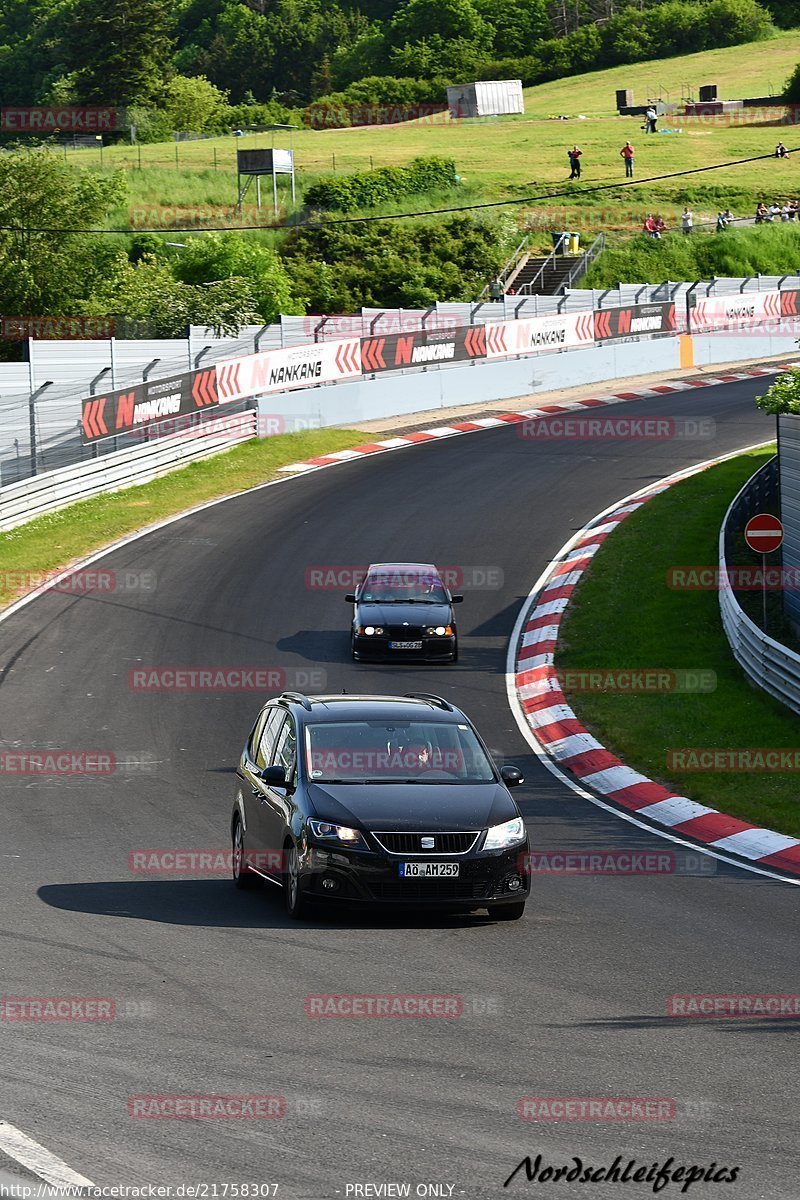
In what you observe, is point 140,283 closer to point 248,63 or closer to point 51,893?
point 51,893

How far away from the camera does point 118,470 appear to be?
34.8 m

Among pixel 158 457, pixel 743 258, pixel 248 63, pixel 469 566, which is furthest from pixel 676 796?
pixel 248 63

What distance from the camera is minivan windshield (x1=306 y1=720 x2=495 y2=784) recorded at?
1187 centimetres

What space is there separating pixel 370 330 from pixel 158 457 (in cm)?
1385

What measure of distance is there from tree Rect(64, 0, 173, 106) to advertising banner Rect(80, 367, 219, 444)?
109 metres

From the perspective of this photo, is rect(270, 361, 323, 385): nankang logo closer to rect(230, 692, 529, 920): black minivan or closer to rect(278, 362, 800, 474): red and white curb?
rect(278, 362, 800, 474): red and white curb

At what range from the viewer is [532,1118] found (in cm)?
723

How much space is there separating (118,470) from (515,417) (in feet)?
44.0
